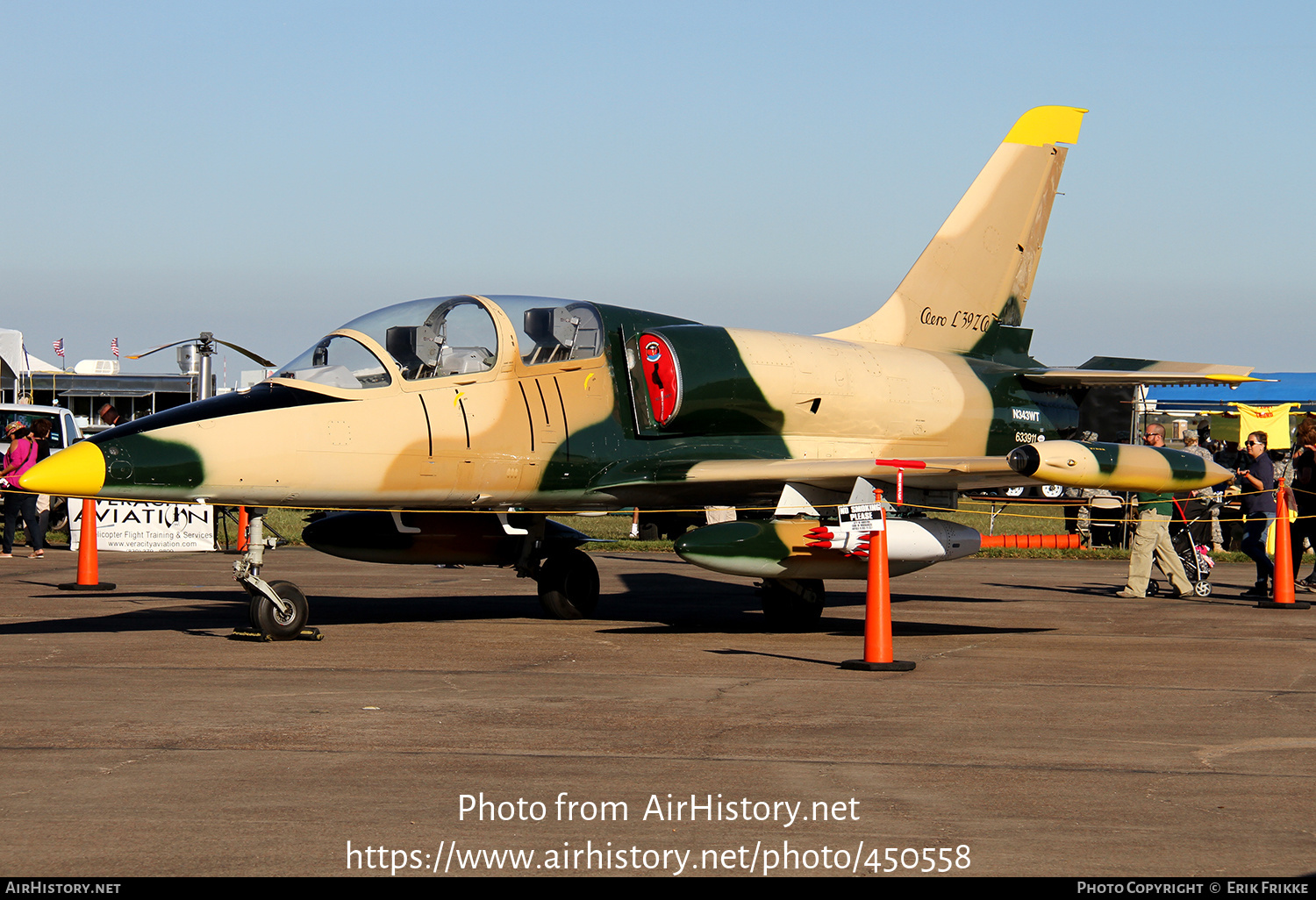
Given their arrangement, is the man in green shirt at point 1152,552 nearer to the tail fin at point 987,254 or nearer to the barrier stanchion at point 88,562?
the tail fin at point 987,254

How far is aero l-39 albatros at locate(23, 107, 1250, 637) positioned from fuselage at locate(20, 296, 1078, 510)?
2 centimetres

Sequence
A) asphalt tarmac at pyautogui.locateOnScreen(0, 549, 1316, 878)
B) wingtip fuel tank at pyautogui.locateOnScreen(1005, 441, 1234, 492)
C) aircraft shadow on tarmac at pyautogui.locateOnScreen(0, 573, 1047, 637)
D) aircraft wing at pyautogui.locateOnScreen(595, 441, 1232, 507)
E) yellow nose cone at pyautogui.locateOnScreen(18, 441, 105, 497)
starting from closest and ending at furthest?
1. asphalt tarmac at pyautogui.locateOnScreen(0, 549, 1316, 878)
2. yellow nose cone at pyautogui.locateOnScreen(18, 441, 105, 497)
3. wingtip fuel tank at pyautogui.locateOnScreen(1005, 441, 1234, 492)
4. aircraft wing at pyautogui.locateOnScreen(595, 441, 1232, 507)
5. aircraft shadow on tarmac at pyautogui.locateOnScreen(0, 573, 1047, 637)

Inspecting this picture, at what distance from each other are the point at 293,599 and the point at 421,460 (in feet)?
5.07

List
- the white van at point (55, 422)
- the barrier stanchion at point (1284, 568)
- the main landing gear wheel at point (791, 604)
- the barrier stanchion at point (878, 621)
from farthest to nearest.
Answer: the white van at point (55, 422) < the barrier stanchion at point (1284, 568) < the main landing gear wheel at point (791, 604) < the barrier stanchion at point (878, 621)

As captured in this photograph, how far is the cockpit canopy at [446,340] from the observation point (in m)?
10.7

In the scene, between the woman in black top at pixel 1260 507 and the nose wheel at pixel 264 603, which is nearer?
the nose wheel at pixel 264 603

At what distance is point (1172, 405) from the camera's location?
3722 cm

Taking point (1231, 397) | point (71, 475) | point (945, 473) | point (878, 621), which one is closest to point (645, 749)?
point (878, 621)

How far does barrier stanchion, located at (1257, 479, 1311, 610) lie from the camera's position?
1503 cm

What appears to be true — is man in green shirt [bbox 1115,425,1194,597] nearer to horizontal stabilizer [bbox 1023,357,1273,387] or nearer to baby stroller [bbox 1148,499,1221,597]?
baby stroller [bbox 1148,499,1221,597]

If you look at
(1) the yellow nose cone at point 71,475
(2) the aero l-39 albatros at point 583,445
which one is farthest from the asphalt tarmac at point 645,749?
(1) the yellow nose cone at point 71,475

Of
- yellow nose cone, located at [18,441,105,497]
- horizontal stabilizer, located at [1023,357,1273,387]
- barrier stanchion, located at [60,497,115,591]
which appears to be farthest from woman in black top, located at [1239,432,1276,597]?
barrier stanchion, located at [60,497,115,591]

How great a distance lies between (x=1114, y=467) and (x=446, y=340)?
5.82m

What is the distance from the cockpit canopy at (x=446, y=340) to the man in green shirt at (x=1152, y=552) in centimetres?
816
